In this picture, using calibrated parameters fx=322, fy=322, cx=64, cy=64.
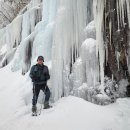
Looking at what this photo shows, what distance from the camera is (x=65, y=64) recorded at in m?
7.79

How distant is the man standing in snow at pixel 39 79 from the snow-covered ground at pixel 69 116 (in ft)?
1.03

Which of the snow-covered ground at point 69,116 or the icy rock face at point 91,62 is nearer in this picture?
the snow-covered ground at point 69,116

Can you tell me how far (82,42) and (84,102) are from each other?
144 cm

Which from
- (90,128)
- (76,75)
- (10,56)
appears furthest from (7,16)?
(90,128)

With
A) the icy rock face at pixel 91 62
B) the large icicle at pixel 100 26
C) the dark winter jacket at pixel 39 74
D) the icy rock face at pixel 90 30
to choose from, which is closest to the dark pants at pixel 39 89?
the dark winter jacket at pixel 39 74

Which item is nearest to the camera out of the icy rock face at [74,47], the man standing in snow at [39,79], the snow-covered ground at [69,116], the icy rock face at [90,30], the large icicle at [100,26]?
the snow-covered ground at [69,116]

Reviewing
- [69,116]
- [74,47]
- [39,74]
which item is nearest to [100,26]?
[74,47]

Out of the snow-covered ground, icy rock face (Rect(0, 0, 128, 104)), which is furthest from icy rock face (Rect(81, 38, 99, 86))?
the snow-covered ground

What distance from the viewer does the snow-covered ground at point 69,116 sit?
636cm

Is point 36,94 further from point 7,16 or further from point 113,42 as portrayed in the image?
point 7,16

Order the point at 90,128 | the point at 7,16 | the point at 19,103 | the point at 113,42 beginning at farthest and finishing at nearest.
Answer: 1. the point at 7,16
2. the point at 19,103
3. the point at 113,42
4. the point at 90,128

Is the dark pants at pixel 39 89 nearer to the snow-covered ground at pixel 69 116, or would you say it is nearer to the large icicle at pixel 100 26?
the snow-covered ground at pixel 69 116

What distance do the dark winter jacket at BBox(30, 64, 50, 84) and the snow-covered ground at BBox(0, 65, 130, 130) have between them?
0.67m

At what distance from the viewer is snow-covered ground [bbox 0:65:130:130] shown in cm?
636
